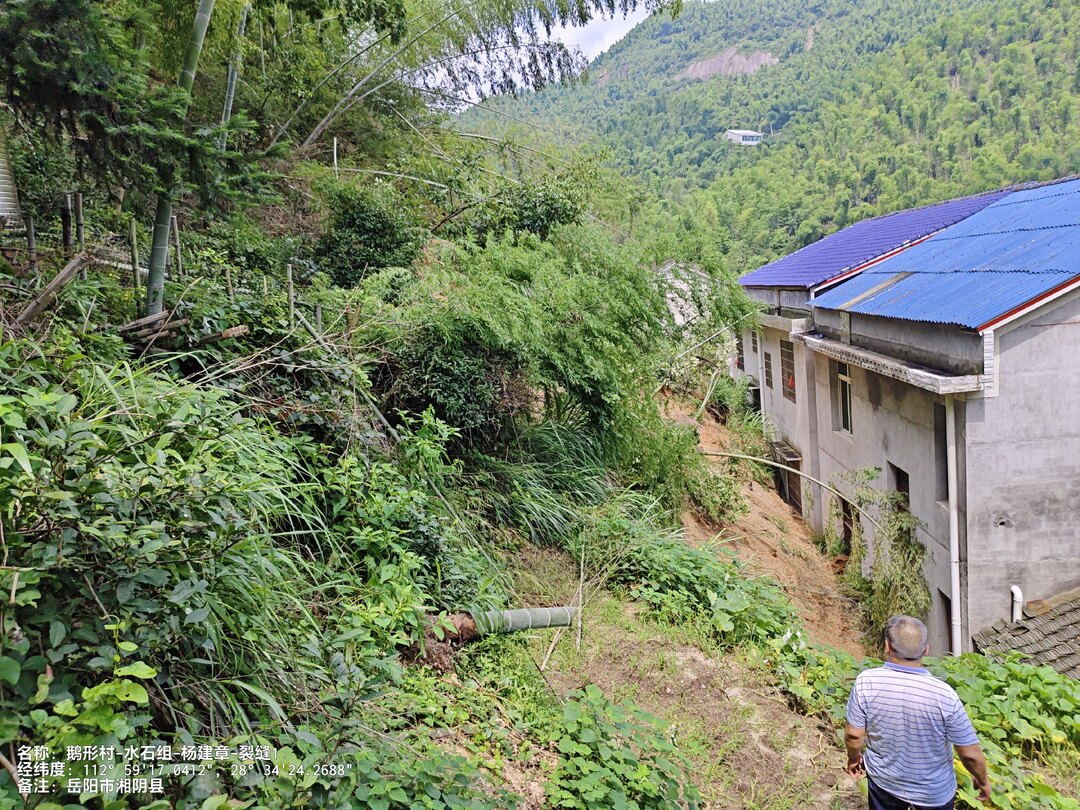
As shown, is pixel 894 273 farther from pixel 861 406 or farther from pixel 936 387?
pixel 936 387

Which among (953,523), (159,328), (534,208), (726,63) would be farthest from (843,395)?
(726,63)

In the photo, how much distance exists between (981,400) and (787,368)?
7.50m

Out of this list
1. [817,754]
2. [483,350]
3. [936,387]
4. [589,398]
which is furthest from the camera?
[589,398]

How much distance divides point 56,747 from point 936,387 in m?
7.74

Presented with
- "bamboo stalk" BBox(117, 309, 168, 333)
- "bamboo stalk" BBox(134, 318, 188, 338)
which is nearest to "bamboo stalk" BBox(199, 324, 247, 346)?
"bamboo stalk" BBox(134, 318, 188, 338)

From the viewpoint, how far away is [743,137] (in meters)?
52.1

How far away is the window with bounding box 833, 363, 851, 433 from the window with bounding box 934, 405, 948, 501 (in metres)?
3.18

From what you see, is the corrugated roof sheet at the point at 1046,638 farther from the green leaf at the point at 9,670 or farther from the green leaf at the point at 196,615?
the green leaf at the point at 9,670

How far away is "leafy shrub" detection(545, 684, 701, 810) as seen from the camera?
10.9ft

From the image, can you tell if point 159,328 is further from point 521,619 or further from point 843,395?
point 843,395

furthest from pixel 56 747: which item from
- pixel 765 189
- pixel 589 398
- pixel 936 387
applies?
pixel 765 189

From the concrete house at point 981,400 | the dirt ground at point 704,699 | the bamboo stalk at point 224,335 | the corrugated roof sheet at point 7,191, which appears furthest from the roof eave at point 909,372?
the corrugated roof sheet at point 7,191

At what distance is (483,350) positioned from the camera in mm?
6680

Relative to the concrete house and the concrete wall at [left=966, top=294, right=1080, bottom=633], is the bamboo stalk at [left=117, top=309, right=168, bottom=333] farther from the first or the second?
the concrete wall at [left=966, top=294, right=1080, bottom=633]
